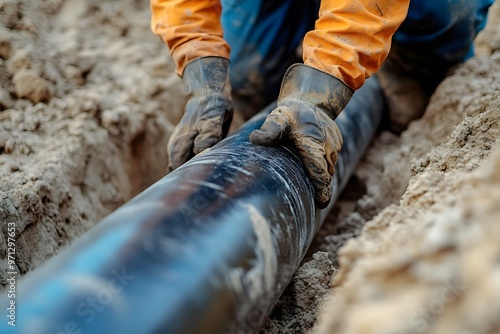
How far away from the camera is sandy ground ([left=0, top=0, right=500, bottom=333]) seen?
0.67 metres

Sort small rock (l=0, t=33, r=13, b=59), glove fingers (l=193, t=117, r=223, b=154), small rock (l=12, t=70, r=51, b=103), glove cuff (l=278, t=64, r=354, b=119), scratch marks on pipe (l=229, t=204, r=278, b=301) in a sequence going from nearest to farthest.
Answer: scratch marks on pipe (l=229, t=204, r=278, b=301) < glove cuff (l=278, t=64, r=354, b=119) < glove fingers (l=193, t=117, r=223, b=154) < small rock (l=12, t=70, r=51, b=103) < small rock (l=0, t=33, r=13, b=59)

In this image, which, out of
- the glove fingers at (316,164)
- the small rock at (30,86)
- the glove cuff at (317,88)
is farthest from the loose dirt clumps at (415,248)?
the small rock at (30,86)

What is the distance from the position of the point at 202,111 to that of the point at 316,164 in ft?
1.92

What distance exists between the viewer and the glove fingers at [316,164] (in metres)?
1.44

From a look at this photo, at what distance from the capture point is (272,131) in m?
1.40

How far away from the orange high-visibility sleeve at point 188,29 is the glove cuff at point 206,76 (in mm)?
30

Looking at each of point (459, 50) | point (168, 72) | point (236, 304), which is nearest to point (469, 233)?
point (236, 304)

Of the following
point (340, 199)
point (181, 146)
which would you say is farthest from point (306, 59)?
point (340, 199)

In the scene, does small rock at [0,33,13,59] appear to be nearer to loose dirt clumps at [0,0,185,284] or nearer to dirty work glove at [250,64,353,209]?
loose dirt clumps at [0,0,185,284]

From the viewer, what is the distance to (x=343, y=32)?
1489 millimetres

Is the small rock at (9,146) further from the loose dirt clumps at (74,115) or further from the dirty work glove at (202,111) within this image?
the dirty work glove at (202,111)

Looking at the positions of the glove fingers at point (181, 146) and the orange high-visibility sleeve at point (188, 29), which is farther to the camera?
the orange high-visibility sleeve at point (188, 29)

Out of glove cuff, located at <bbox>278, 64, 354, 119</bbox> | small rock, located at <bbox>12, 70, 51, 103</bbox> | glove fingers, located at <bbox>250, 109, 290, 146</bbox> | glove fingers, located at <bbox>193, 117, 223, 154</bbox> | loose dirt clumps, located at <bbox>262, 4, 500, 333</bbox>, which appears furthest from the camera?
small rock, located at <bbox>12, 70, 51, 103</bbox>

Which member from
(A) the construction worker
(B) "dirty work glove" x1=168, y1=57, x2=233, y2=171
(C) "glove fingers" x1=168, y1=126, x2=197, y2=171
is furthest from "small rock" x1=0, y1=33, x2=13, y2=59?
(C) "glove fingers" x1=168, y1=126, x2=197, y2=171
